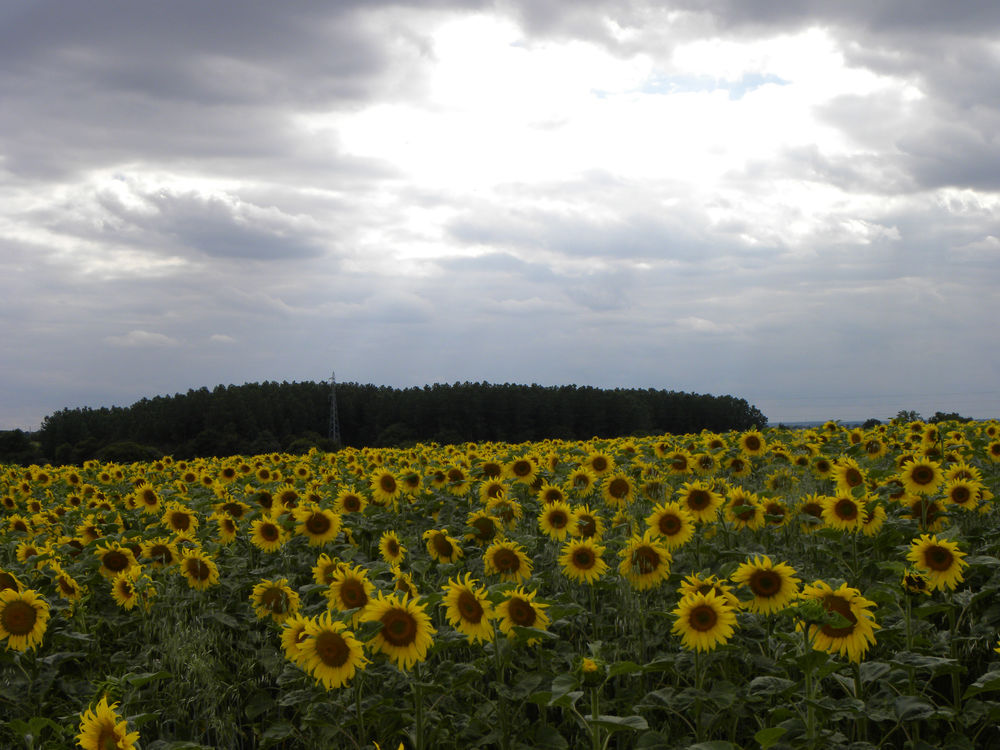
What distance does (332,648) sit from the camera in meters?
4.94

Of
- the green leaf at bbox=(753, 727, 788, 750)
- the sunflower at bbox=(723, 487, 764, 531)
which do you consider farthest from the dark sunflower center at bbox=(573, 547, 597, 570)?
the green leaf at bbox=(753, 727, 788, 750)

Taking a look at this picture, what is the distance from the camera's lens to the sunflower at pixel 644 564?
671cm

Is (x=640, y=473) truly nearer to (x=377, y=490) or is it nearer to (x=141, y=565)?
(x=377, y=490)

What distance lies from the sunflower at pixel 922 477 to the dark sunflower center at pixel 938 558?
2582 millimetres

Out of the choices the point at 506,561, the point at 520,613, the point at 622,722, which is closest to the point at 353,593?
the point at 520,613

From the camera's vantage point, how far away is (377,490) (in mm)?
11195

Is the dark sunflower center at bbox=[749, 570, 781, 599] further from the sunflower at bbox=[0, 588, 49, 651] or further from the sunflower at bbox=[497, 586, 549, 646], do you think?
the sunflower at bbox=[0, 588, 49, 651]

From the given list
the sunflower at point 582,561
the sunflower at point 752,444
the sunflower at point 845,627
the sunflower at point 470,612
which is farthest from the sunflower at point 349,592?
the sunflower at point 752,444

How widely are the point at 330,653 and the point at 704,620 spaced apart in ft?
8.36

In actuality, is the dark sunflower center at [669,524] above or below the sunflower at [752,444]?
below

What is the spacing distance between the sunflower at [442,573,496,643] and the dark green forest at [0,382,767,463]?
86725mm

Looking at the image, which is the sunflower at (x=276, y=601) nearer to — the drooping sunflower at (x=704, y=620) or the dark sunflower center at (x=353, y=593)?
the dark sunflower center at (x=353, y=593)

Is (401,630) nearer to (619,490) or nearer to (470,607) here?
(470,607)

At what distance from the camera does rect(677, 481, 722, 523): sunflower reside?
8.62 metres
